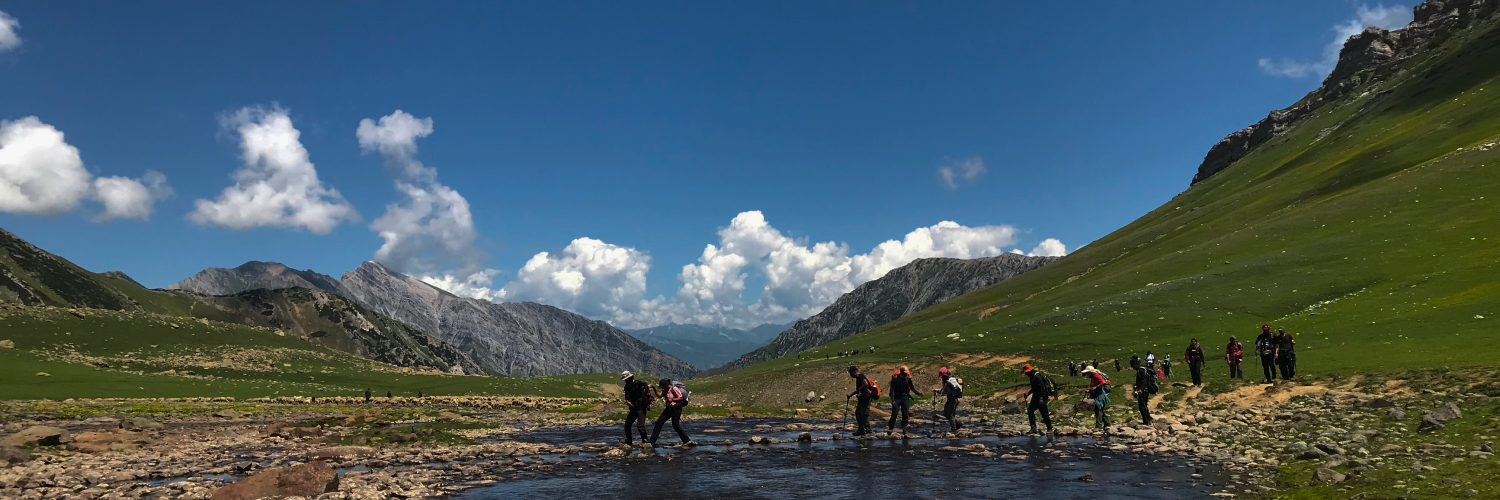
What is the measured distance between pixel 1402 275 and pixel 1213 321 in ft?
49.5

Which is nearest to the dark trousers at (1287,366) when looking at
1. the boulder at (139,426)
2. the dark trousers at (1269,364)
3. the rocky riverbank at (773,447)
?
the dark trousers at (1269,364)

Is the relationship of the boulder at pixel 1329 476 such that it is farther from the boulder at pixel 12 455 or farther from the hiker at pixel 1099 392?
the boulder at pixel 12 455

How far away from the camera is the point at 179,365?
332 ft

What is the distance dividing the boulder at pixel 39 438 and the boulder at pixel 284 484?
667 inches

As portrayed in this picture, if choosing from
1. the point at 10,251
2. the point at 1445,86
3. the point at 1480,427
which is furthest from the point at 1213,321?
the point at 10,251

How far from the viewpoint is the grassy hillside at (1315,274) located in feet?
162

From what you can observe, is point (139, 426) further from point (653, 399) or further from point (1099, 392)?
point (1099, 392)

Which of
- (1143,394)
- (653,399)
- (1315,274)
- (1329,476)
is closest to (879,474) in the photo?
(1329,476)

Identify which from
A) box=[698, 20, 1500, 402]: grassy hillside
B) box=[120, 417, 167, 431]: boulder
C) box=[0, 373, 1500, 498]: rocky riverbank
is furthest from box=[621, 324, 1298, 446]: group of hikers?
box=[120, 417, 167, 431]: boulder

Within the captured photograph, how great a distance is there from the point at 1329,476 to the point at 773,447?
19.2 meters

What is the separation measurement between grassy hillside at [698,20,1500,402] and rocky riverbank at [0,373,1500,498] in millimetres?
9489

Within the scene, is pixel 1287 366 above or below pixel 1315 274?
below

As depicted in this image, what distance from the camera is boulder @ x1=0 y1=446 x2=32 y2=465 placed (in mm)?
23734

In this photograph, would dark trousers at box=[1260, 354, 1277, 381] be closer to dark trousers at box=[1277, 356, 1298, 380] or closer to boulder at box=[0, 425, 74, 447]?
Answer: dark trousers at box=[1277, 356, 1298, 380]
